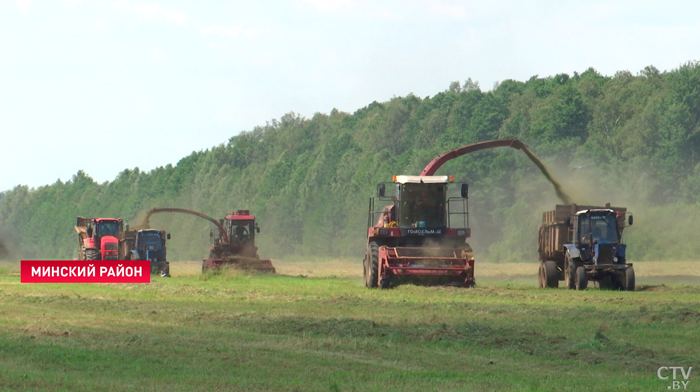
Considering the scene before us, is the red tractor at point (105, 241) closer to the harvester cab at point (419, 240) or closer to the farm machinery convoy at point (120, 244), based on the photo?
the farm machinery convoy at point (120, 244)

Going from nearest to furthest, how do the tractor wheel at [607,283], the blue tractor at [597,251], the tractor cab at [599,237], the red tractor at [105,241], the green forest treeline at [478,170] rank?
the blue tractor at [597,251] → the tractor cab at [599,237] → the tractor wheel at [607,283] → the red tractor at [105,241] → the green forest treeline at [478,170]

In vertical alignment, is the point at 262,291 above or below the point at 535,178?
below

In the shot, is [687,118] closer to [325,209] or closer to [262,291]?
[325,209]

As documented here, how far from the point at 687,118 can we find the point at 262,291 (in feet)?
196

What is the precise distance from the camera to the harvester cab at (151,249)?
2003 inches

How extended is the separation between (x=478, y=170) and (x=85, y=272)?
44.2 metres

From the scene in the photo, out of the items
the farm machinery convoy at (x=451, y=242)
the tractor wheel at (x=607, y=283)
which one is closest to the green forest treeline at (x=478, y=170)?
the farm machinery convoy at (x=451, y=242)

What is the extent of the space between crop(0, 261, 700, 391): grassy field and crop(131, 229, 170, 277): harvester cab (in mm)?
21339

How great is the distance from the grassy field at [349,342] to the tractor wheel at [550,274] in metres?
4.92

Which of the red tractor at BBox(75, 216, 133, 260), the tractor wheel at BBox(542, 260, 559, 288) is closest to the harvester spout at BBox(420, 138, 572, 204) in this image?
the tractor wheel at BBox(542, 260, 559, 288)

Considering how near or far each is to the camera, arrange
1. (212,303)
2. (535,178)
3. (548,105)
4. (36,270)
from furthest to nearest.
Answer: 1. (548,105)
2. (535,178)
3. (36,270)
4. (212,303)

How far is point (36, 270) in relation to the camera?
45.0 m

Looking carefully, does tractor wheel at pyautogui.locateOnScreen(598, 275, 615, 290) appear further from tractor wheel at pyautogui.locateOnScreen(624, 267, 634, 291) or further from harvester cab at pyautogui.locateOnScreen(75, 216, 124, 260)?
harvester cab at pyautogui.locateOnScreen(75, 216, 124, 260)

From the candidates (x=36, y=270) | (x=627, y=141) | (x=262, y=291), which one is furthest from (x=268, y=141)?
(x=262, y=291)
